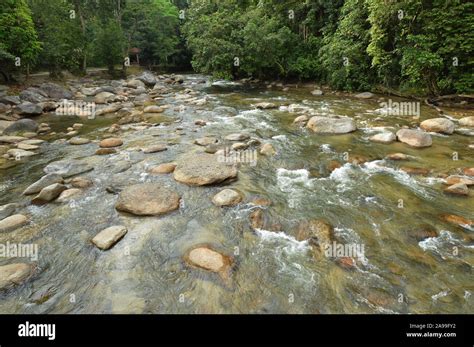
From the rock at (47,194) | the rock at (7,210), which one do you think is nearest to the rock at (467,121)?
the rock at (47,194)

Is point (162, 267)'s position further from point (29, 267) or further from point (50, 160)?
point (50, 160)

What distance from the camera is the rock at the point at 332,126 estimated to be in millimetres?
9758

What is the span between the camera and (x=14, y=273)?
13.3ft

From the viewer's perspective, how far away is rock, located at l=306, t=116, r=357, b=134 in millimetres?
9758

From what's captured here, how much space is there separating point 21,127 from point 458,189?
1454 cm

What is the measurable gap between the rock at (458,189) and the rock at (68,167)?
28.3 ft

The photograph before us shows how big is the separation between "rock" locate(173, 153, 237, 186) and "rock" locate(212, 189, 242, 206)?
0.60 metres

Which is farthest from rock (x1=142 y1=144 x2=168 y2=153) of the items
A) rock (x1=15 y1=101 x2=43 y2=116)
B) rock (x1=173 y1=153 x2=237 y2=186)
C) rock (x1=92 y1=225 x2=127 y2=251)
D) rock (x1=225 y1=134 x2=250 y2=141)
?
rock (x1=15 y1=101 x2=43 y2=116)

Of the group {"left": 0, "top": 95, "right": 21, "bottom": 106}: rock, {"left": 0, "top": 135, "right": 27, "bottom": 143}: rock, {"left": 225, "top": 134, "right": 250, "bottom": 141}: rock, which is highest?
{"left": 0, "top": 95, "right": 21, "bottom": 106}: rock

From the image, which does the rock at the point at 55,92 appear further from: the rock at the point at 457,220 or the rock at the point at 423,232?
the rock at the point at 457,220

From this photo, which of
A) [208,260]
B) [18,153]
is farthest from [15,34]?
[208,260]

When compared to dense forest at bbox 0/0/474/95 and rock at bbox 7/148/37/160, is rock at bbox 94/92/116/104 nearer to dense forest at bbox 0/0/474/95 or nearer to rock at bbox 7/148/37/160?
dense forest at bbox 0/0/474/95

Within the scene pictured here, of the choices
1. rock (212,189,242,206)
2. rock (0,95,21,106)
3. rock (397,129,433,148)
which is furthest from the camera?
rock (0,95,21,106)

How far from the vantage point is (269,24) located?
62.8 ft
